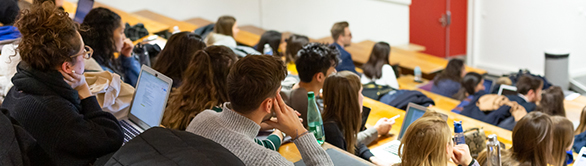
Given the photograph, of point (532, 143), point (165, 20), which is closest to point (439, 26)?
point (165, 20)

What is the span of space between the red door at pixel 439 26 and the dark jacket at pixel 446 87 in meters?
2.91

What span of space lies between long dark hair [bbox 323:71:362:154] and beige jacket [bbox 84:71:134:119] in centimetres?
93

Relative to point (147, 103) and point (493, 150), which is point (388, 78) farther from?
point (147, 103)

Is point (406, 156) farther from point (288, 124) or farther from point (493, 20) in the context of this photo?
point (493, 20)

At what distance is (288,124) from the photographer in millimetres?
1491

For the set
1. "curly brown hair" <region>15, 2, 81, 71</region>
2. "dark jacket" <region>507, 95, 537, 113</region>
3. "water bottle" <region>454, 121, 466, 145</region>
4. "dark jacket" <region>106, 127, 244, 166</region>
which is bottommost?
"dark jacket" <region>507, 95, 537, 113</region>

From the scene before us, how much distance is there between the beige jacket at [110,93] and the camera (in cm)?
210

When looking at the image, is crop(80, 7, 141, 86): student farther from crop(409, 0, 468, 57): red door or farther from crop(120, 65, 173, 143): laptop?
crop(409, 0, 468, 57): red door

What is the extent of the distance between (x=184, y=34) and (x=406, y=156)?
1529mm

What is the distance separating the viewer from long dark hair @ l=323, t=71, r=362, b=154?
231 cm

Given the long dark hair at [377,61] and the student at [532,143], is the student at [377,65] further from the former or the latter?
the student at [532,143]

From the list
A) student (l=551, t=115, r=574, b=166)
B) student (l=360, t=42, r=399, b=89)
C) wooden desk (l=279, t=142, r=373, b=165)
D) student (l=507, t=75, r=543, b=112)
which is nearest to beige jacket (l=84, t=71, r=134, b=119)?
wooden desk (l=279, t=142, r=373, b=165)

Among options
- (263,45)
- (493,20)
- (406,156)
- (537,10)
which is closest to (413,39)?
(493,20)

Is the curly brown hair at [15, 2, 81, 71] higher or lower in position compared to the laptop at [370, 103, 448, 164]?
higher
